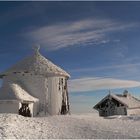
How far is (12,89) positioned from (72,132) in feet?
47.7

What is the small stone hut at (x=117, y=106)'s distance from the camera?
193 feet

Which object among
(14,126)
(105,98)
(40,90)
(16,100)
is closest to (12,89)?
(16,100)

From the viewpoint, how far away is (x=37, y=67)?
44156 mm

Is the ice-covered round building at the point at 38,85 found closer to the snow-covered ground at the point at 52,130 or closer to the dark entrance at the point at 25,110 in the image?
the dark entrance at the point at 25,110

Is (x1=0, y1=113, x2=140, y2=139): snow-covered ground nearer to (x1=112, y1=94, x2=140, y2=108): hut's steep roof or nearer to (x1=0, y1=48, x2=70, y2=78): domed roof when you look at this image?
(x1=0, y1=48, x2=70, y2=78): domed roof

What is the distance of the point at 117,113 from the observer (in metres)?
58.8

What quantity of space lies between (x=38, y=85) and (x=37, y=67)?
2.46m

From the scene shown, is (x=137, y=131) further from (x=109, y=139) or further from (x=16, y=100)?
(x=16, y=100)

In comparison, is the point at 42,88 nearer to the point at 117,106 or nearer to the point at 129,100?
the point at 117,106

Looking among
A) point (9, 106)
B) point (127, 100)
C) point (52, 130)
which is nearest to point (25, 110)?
point (9, 106)

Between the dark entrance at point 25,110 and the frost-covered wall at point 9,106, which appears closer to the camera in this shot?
the frost-covered wall at point 9,106

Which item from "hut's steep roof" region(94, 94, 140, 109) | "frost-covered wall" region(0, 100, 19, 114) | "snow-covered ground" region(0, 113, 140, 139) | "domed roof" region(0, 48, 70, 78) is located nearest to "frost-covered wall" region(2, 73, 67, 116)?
"domed roof" region(0, 48, 70, 78)

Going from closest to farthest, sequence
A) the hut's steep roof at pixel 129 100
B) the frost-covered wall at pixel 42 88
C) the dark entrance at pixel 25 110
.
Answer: the dark entrance at pixel 25 110, the frost-covered wall at pixel 42 88, the hut's steep roof at pixel 129 100


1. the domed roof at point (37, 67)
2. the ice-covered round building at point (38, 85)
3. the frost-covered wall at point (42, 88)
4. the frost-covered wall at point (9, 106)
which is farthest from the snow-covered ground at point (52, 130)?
the domed roof at point (37, 67)
